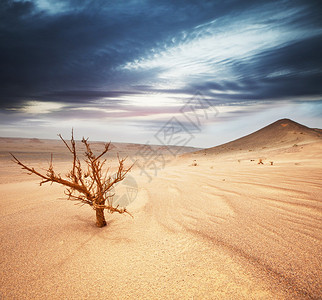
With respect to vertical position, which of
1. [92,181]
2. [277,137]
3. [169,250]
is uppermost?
[277,137]

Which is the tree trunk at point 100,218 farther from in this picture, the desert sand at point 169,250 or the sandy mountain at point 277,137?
the sandy mountain at point 277,137

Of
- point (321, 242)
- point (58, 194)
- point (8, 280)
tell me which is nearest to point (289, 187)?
point (321, 242)

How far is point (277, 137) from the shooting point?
13.5 meters

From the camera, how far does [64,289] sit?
121 centimetres

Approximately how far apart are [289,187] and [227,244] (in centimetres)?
233

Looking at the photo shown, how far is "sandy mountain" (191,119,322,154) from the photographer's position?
470 inches

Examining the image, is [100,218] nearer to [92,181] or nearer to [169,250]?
[92,181]

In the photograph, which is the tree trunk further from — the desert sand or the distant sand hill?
the distant sand hill

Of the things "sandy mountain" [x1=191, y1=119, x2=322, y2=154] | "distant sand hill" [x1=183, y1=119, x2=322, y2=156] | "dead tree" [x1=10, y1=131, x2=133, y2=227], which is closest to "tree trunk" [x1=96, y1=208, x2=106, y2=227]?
A: "dead tree" [x1=10, y1=131, x2=133, y2=227]

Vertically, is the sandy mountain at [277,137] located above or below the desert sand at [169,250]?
above

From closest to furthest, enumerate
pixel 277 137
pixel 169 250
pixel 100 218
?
pixel 169 250
pixel 100 218
pixel 277 137

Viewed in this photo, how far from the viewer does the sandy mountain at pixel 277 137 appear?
1193 cm

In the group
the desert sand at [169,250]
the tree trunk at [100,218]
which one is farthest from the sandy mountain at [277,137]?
the tree trunk at [100,218]

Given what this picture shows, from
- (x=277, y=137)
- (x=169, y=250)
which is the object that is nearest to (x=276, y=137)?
(x=277, y=137)
